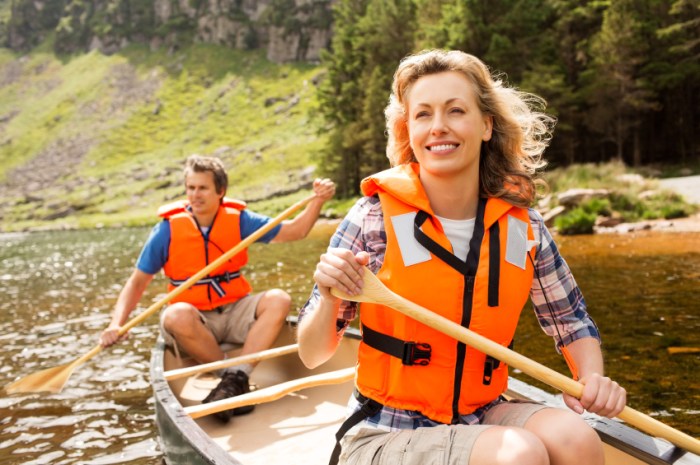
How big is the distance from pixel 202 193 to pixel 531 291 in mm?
3297

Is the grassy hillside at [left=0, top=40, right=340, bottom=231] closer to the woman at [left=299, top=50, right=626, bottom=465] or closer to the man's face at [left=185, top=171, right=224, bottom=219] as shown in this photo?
the man's face at [left=185, top=171, right=224, bottom=219]

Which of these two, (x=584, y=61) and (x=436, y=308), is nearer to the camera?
(x=436, y=308)

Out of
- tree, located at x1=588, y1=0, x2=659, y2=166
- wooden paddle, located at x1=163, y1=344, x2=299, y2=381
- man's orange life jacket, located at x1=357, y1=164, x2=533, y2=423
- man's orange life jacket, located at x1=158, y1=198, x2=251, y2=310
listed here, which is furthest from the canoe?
tree, located at x1=588, y1=0, x2=659, y2=166

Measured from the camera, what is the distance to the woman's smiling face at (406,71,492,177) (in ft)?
6.70

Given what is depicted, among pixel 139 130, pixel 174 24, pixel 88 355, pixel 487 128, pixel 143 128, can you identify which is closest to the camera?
pixel 487 128

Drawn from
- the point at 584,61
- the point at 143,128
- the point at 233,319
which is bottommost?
the point at 233,319

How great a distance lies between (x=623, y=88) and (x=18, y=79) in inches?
3988

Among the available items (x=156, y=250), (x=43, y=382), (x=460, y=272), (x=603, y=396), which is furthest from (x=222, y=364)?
(x=603, y=396)

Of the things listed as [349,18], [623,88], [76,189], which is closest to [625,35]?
[623,88]

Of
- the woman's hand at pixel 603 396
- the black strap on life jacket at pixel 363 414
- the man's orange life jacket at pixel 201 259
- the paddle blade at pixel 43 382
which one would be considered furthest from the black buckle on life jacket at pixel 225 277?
the woman's hand at pixel 603 396

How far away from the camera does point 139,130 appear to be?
244 feet

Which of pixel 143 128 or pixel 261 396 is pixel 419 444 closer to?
pixel 261 396

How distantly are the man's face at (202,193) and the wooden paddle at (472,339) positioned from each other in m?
3.29

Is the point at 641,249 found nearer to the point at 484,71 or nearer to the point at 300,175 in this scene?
the point at 484,71
